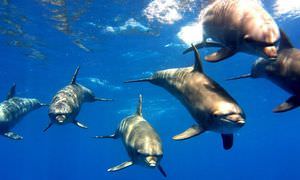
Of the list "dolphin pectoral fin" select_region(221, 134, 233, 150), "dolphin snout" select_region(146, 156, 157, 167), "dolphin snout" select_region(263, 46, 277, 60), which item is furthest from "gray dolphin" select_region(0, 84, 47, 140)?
"dolphin snout" select_region(263, 46, 277, 60)

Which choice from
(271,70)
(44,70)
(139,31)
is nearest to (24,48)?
(44,70)

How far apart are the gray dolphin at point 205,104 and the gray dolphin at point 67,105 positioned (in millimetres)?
3925

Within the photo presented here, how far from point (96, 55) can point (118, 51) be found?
197cm

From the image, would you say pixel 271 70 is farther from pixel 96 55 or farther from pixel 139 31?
pixel 96 55

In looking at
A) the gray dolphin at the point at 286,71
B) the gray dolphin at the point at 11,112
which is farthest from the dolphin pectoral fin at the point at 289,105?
the gray dolphin at the point at 11,112

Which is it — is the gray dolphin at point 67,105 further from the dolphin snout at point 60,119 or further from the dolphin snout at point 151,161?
the dolphin snout at point 151,161

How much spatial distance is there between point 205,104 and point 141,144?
2.92 m

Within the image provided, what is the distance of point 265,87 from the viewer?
120 ft

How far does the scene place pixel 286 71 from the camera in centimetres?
609

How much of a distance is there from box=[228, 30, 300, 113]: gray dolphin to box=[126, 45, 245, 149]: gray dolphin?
987 millimetres

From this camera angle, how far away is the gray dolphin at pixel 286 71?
578 cm

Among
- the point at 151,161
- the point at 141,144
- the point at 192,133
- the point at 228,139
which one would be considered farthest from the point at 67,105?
the point at 228,139

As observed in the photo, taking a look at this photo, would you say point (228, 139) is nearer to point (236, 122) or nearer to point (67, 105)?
point (236, 122)

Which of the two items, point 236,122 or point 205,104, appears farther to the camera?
point 205,104
